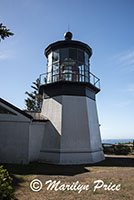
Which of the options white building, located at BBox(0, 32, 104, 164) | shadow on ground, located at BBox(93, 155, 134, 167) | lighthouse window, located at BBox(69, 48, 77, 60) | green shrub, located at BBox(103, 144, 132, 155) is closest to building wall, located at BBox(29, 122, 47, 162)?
white building, located at BBox(0, 32, 104, 164)

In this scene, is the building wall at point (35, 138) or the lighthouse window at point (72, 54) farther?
the lighthouse window at point (72, 54)

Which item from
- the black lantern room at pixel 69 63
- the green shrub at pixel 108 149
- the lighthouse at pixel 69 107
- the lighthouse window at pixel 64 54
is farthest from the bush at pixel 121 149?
the lighthouse window at pixel 64 54

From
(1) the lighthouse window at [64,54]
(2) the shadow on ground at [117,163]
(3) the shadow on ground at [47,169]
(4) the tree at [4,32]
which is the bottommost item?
(2) the shadow on ground at [117,163]

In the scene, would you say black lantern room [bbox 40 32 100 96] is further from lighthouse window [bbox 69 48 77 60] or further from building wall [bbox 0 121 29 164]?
building wall [bbox 0 121 29 164]

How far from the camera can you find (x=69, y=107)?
13.1 meters

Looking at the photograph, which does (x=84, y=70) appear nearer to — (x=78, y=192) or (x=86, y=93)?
(x=86, y=93)

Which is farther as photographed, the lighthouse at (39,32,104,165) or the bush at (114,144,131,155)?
the bush at (114,144,131,155)

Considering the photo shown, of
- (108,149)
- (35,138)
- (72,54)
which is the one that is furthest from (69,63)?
(108,149)

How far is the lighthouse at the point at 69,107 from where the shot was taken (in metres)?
12.2

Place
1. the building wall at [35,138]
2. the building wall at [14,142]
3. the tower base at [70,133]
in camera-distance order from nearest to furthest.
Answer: the building wall at [14,142] → the tower base at [70,133] → the building wall at [35,138]

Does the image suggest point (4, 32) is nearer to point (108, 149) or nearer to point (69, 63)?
point (69, 63)

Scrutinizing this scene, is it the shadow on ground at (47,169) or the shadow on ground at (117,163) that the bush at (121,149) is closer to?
the shadow on ground at (117,163)

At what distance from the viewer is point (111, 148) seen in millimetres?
19297

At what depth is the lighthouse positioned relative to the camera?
12.2 metres
